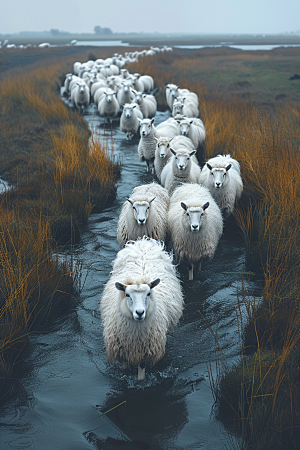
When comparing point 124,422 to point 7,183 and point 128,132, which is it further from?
point 128,132

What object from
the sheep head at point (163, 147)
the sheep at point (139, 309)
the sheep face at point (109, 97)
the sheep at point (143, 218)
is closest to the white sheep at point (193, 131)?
the sheep head at point (163, 147)

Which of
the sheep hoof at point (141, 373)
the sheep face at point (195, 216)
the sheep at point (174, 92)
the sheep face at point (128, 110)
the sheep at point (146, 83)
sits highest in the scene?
the sheep at point (146, 83)

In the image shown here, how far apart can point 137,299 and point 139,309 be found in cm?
10

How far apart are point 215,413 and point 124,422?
777 millimetres

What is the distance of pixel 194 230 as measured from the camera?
16.1 feet

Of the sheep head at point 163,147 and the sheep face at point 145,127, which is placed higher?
the sheep face at point 145,127

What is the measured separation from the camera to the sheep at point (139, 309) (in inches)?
130

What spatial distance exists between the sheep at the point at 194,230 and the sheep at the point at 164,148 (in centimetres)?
240

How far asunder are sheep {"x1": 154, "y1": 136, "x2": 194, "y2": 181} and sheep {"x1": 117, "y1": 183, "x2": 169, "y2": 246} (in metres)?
2.06

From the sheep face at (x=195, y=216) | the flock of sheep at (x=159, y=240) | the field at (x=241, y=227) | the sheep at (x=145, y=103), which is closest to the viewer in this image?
the field at (x=241, y=227)

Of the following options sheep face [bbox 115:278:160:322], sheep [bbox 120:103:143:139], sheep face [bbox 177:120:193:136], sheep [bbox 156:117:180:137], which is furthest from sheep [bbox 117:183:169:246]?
sheep [bbox 120:103:143:139]

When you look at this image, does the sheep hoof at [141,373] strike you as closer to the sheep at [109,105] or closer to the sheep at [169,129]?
the sheep at [169,129]

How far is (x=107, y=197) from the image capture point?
308 inches

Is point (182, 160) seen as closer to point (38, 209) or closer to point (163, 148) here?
point (163, 148)
